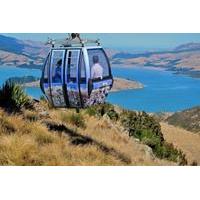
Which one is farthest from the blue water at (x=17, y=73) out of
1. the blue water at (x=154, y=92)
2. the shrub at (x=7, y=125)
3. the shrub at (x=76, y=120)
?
the shrub at (x=76, y=120)

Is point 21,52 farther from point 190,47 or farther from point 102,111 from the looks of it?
point 190,47

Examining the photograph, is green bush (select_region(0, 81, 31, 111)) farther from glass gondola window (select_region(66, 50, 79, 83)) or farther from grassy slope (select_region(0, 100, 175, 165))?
glass gondola window (select_region(66, 50, 79, 83))

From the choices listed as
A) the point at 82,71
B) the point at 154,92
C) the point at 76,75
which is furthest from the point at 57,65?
the point at 154,92

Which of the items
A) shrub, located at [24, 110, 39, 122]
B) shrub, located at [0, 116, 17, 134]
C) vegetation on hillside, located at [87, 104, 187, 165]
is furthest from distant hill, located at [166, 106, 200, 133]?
shrub, located at [0, 116, 17, 134]

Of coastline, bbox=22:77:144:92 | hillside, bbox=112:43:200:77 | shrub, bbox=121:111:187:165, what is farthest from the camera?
shrub, bbox=121:111:187:165
